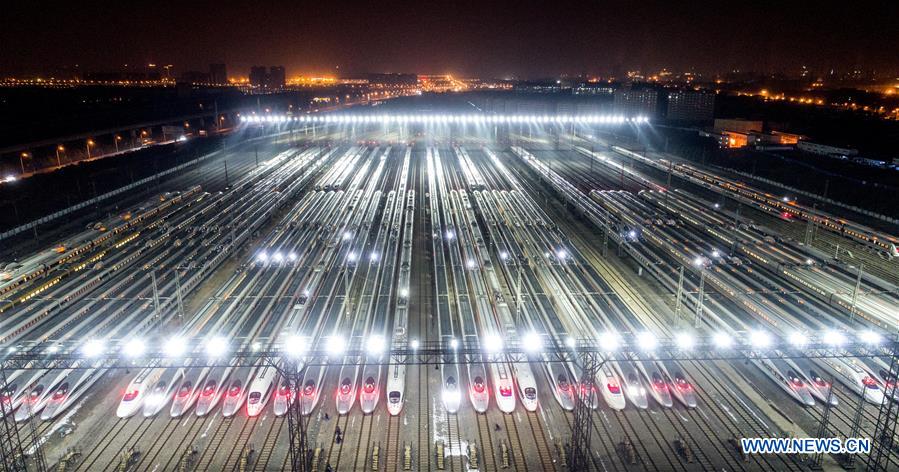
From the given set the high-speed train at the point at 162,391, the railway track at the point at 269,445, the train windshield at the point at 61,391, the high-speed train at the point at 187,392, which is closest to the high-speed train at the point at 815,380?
the railway track at the point at 269,445

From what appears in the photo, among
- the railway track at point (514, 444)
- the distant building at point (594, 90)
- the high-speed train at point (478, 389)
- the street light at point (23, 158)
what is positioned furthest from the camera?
the distant building at point (594, 90)

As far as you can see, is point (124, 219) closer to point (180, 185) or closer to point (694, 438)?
point (180, 185)

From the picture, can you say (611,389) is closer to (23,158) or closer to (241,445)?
(241,445)

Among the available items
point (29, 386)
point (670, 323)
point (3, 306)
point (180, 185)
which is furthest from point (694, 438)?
point (180, 185)

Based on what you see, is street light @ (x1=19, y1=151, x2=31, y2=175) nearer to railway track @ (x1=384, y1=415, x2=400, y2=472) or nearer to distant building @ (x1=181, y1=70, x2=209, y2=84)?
railway track @ (x1=384, y1=415, x2=400, y2=472)

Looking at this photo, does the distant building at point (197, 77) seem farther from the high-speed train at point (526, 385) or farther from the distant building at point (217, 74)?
the high-speed train at point (526, 385)

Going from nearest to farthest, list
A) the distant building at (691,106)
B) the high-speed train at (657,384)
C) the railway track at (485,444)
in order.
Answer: the railway track at (485,444), the high-speed train at (657,384), the distant building at (691,106)
